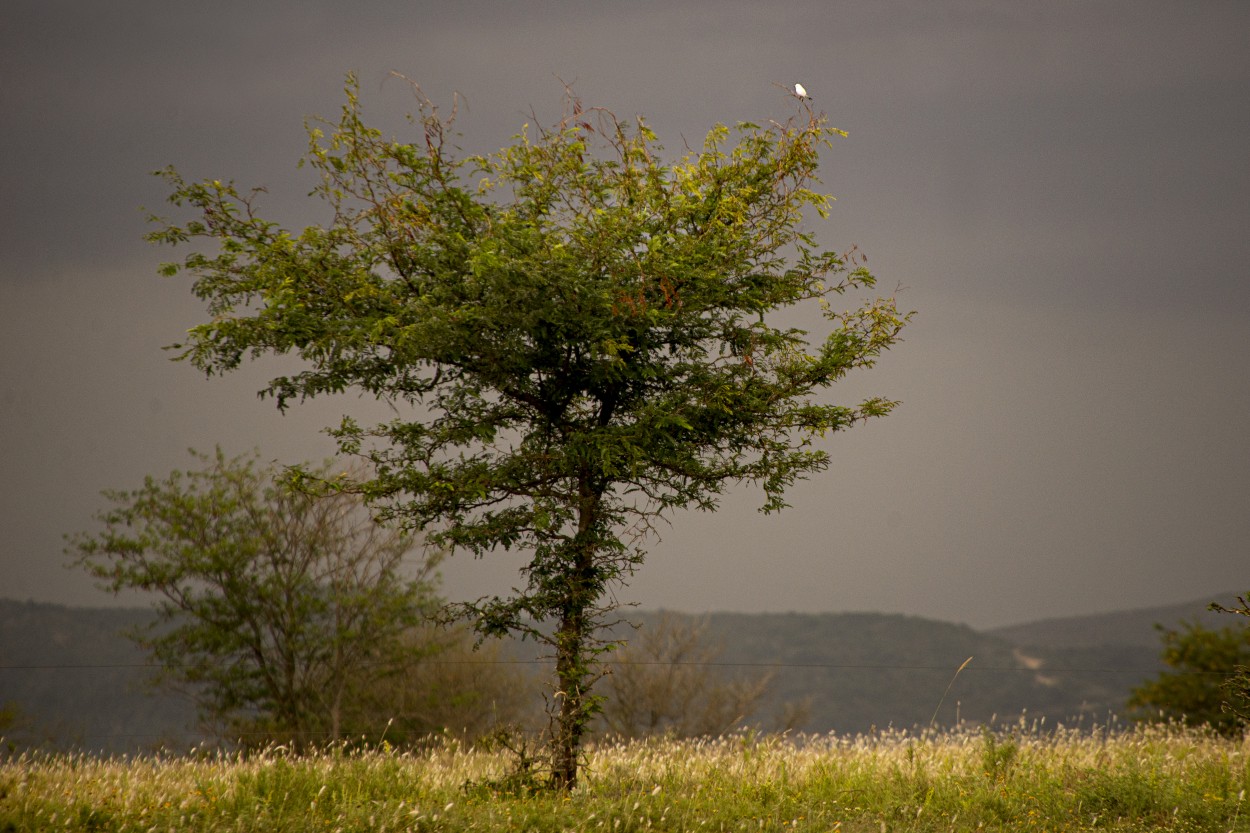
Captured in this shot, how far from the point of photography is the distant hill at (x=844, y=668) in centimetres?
7738

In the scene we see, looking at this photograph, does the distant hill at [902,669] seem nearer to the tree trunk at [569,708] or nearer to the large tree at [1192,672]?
the large tree at [1192,672]

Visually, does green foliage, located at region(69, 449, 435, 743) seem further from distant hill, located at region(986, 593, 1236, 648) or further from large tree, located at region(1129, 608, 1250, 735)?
distant hill, located at region(986, 593, 1236, 648)

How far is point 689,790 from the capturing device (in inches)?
432

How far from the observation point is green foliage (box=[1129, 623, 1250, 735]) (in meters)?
24.6

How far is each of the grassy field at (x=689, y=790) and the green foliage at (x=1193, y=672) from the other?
42.3 ft

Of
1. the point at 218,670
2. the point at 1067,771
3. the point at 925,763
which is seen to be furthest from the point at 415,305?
the point at 218,670

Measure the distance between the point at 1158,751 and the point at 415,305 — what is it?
472 inches

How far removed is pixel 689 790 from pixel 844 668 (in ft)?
339

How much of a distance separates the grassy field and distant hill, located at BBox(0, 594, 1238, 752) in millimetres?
60565

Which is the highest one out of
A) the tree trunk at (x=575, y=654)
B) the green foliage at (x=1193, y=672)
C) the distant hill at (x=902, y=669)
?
the tree trunk at (x=575, y=654)

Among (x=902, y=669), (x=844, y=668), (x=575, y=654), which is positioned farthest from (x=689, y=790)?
(x=902, y=669)

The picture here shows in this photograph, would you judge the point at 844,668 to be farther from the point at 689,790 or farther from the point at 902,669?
the point at 689,790

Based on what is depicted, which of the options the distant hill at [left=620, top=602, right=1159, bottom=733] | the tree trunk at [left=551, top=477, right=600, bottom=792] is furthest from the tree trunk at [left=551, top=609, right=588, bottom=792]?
the distant hill at [left=620, top=602, right=1159, bottom=733]

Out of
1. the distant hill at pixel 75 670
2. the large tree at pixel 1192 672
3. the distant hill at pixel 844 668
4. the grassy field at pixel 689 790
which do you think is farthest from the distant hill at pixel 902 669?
the grassy field at pixel 689 790
